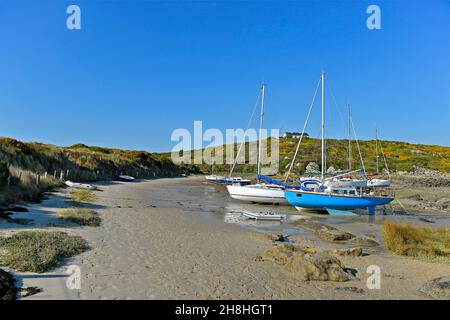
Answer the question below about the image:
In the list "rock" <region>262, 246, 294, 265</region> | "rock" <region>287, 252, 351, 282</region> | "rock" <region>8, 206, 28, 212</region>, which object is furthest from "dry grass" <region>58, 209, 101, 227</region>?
"rock" <region>287, 252, 351, 282</region>

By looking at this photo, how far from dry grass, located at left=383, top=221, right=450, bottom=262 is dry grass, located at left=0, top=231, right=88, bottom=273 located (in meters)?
12.2

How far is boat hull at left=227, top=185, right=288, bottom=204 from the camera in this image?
3138 centimetres

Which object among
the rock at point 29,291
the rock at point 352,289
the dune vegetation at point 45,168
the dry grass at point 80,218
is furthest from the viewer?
the dune vegetation at point 45,168

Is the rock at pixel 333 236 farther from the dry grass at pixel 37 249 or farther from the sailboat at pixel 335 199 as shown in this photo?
the dry grass at pixel 37 249

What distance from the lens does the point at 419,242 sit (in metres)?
14.7

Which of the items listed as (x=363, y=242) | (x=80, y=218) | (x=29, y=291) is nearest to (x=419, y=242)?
(x=363, y=242)

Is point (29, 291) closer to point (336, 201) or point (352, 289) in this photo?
point (352, 289)

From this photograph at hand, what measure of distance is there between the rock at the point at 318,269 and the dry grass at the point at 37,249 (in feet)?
22.2

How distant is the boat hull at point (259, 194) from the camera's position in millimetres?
31375

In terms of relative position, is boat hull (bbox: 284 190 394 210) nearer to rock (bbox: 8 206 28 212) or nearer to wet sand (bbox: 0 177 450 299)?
wet sand (bbox: 0 177 450 299)

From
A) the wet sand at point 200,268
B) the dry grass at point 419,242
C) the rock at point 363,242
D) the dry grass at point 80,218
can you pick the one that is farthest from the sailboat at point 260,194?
the dry grass at point 80,218

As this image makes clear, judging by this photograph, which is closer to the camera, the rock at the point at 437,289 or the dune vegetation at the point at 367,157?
the rock at the point at 437,289
